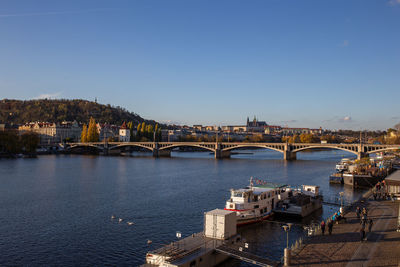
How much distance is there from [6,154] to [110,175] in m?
44.4

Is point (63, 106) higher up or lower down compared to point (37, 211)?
higher up

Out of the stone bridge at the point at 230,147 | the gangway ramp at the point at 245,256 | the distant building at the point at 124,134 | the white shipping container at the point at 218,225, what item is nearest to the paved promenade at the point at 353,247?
the gangway ramp at the point at 245,256

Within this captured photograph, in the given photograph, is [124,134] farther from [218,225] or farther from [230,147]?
[218,225]

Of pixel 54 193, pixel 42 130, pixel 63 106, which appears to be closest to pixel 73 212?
pixel 54 193

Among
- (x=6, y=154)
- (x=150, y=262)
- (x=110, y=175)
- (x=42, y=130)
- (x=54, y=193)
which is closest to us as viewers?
(x=150, y=262)

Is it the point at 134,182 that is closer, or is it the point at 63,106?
the point at 134,182

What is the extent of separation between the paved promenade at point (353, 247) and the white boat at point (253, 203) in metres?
6.39

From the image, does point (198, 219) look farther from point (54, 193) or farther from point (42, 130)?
point (42, 130)

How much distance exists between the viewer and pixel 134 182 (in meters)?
47.1

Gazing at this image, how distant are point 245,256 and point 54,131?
141 metres

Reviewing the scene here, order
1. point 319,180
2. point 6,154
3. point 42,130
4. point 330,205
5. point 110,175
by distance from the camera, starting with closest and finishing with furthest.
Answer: point 330,205 < point 319,180 < point 110,175 < point 6,154 < point 42,130

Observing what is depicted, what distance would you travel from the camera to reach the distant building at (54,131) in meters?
143

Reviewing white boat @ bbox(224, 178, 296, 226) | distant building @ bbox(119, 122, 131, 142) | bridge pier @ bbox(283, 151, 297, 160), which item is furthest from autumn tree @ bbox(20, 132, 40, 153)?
white boat @ bbox(224, 178, 296, 226)

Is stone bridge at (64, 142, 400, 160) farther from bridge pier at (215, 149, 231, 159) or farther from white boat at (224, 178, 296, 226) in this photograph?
white boat at (224, 178, 296, 226)
